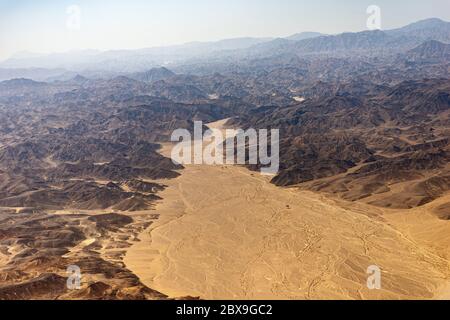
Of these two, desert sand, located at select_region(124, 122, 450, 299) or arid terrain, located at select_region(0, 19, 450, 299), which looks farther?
arid terrain, located at select_region(0, 19, 450, 299)

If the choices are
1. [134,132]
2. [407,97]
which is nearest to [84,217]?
[134,132]

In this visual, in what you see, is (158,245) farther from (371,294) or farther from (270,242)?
(371,294)

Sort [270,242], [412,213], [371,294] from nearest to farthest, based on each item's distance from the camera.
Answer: [371,294] < [270,242] < [412,213]

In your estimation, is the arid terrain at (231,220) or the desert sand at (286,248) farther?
the arid terrain at (231,220)

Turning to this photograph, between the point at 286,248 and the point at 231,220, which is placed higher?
the point at 286,248

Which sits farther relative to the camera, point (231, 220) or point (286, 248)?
point (231, 220)

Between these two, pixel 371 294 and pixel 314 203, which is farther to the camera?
pixel 314 203

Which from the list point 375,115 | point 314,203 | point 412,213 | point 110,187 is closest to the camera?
point 412,213
